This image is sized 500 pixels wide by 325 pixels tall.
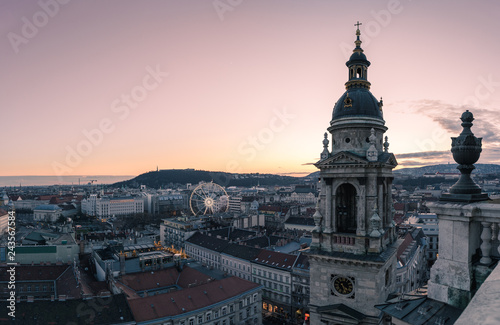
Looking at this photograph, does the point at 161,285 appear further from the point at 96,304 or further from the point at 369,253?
the point at 369,253

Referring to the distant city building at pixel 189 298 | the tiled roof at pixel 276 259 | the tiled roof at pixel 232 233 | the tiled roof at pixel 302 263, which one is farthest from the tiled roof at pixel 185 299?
the tiled roof at pixel 232 233

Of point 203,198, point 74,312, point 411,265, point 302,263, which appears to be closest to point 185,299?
point 74,312

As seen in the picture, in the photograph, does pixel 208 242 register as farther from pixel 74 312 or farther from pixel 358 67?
pixel 358 67

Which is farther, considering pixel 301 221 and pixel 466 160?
pixel 301 221

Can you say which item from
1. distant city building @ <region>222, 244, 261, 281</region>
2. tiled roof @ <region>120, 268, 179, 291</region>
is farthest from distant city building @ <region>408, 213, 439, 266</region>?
tiled roof @ <region>120, 268, 179, 291</region>

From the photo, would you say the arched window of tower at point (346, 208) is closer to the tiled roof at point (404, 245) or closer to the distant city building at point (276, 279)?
the tiled roof at point (404, 245)

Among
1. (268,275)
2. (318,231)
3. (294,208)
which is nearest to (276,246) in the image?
(268,275)

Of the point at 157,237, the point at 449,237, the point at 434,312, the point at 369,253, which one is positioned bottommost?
the point at 157,237
